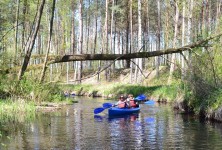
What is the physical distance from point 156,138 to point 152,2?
32354 millimetres

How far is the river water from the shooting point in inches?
456

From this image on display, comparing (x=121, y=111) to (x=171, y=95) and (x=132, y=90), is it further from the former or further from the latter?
(x=132, y=90)

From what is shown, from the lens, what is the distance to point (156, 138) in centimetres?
1303

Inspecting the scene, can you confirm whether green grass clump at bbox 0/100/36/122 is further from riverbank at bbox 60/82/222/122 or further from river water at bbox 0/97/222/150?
riverbank at bbox 60/82/222/122

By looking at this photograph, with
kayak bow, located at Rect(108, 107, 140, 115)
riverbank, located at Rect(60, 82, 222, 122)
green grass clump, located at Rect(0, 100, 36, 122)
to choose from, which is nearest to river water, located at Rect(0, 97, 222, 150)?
green grass clump, located at Rect(0, 100, 36, 122)

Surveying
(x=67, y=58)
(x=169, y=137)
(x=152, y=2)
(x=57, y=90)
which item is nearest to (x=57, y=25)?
(x=152, y=2)

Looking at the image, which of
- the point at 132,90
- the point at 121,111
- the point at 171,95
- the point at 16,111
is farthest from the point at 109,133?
the point at 132,90

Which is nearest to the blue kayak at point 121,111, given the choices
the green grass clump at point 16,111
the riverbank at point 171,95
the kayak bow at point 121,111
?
the kayak bow at point 121,111

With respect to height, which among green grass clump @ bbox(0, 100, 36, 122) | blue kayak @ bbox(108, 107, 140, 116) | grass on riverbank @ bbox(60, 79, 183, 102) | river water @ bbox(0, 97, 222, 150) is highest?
grass on riverbank @ bbox(60, 79, 183, 102)

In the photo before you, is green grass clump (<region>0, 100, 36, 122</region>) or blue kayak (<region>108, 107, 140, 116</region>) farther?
blue kayak (<region>108, 107, 140, 116</region>)

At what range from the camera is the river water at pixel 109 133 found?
38.0 feet

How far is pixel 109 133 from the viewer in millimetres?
14125

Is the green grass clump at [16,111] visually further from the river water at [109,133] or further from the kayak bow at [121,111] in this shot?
the kayak bow at [121,111]

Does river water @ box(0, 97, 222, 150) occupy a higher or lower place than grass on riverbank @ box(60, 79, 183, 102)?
lower
